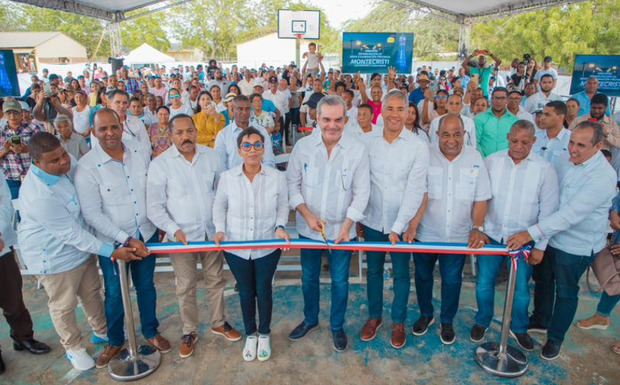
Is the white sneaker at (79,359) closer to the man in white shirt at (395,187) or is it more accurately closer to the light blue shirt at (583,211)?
the man in white shirt at (395,187)

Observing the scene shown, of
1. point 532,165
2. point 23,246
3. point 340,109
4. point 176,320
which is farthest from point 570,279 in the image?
point 23,246

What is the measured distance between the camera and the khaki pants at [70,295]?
3.11 meters

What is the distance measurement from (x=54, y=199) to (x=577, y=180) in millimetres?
3844

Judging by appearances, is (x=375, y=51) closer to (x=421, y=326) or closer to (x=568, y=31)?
(x=421, y=326)

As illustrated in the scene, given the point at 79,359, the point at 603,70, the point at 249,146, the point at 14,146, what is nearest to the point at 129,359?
the point at 79,359

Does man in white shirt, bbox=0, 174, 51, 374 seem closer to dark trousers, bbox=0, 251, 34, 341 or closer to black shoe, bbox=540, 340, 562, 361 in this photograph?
dark trousers, bbox=0, 251, 34, 341

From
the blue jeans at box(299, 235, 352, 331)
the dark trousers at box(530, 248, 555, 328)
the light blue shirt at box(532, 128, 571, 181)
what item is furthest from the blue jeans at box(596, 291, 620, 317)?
the blue jeans at box(299, 235, 352, 331)

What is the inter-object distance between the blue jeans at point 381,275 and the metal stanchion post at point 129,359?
1944mm

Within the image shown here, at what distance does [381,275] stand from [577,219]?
1575 millimetres

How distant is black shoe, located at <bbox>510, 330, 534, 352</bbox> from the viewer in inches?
141

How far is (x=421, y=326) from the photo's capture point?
12.4ft

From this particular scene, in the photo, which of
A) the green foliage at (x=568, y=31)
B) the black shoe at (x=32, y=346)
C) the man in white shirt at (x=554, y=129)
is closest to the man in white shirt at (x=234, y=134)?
the black shoe at (x=32, y=346)

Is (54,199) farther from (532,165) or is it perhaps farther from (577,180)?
(577,180)

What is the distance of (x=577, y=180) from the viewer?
10.2 feet
